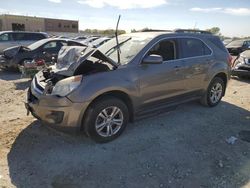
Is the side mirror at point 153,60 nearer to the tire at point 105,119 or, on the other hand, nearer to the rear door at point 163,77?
the rear door at point 163,77

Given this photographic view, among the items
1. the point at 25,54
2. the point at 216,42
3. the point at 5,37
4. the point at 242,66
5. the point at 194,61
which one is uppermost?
the point at 216,42

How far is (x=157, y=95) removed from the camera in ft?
16.5

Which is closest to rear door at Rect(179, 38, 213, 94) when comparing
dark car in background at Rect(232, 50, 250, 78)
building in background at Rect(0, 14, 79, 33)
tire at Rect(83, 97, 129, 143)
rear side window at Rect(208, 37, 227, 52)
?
rear side window at Rect(208, 37, 227, 52)

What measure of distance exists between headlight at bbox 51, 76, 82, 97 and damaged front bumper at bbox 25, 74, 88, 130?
83 mm

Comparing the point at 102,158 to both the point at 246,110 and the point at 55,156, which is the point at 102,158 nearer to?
the point at 55,156

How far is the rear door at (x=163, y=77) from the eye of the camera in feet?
15.7

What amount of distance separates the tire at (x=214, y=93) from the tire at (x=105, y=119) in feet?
8.22

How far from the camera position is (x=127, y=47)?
5.08 meters

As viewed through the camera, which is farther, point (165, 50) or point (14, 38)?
point (14, 38)

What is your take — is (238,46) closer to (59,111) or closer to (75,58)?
(75,58)

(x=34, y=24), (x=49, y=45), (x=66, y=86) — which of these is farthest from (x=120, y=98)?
(x=34, y=24)

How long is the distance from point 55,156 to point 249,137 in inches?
131

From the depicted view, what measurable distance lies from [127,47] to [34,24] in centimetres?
5389

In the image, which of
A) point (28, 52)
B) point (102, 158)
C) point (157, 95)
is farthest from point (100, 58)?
point (28, 52)
